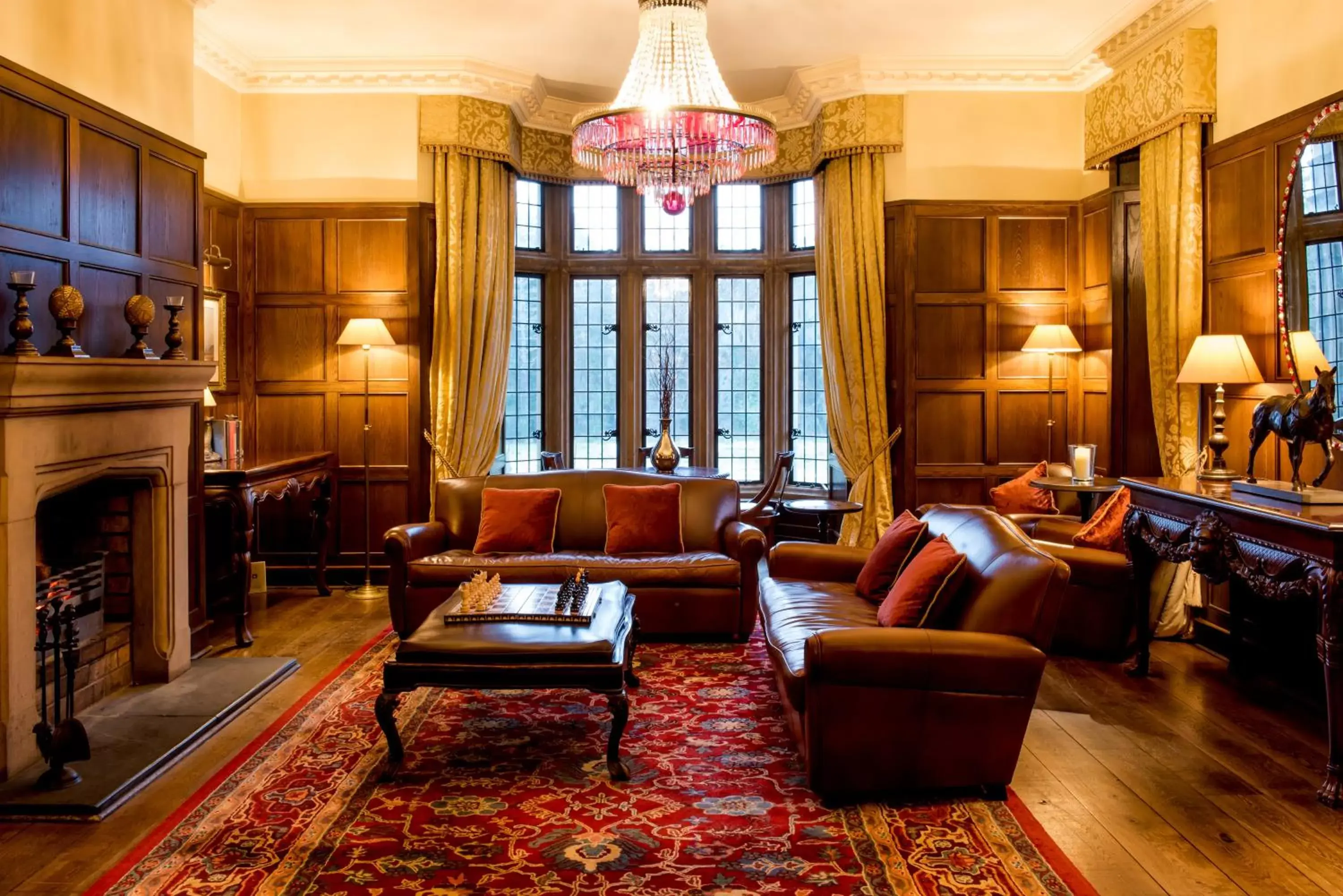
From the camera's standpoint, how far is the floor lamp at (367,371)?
666 centimetres

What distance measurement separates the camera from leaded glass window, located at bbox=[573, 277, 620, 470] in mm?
8531

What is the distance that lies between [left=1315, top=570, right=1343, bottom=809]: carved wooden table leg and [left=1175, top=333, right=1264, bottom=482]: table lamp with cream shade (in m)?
1.36

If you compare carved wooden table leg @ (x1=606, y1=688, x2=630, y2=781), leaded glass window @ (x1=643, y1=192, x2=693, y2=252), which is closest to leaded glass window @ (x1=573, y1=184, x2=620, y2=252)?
leaded glass window @ (x1=643, y1=192, x2=693, y2=252)

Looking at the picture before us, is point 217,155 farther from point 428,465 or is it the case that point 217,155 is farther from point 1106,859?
point 1106,859

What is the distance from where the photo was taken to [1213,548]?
12.8ft

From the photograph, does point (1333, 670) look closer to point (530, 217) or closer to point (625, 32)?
point (625, 32)

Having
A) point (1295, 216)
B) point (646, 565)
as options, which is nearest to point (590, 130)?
point (646, 565)

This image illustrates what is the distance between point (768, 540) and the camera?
26.0 ft

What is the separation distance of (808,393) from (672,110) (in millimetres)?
4329

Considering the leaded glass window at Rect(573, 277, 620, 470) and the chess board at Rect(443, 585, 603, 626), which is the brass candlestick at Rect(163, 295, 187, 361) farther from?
the leaded glass window at Rect(573, 277, 620, 470)

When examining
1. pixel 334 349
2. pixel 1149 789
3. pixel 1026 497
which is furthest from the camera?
pixel 334 349

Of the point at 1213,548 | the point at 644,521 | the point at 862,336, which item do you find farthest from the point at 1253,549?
the point at 862,336

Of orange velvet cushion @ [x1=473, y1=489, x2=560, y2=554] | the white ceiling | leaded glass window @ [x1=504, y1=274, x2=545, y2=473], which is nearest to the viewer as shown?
orange velvet cushion @ [x1=473, y1=489, x2=560, y2=554]

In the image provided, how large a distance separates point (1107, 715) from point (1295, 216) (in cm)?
238
